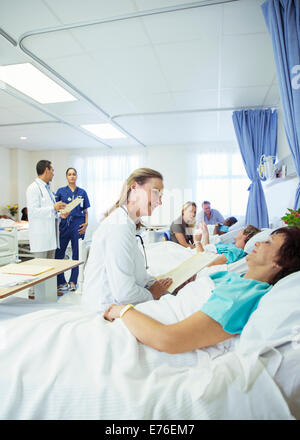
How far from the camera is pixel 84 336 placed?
1.01 m

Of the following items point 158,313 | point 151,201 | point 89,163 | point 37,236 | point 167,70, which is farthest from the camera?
point 89,163

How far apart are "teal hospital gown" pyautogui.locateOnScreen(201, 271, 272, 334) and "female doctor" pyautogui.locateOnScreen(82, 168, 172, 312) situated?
0.42 metres

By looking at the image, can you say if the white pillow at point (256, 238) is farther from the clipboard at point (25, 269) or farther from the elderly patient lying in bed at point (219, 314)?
the clipboard at point (25, 269)

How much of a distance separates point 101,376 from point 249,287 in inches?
23.2

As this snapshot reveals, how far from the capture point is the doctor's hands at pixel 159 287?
4.91ft

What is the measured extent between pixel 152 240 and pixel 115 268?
10.7 feet

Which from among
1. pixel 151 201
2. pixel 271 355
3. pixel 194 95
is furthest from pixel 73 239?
pixel 271 355

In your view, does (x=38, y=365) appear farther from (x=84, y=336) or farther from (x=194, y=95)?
(x=194, y=95)

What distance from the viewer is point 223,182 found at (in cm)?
668

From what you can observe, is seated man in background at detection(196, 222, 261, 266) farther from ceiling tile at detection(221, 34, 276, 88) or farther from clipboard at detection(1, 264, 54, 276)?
ceiling tile at detection(221, 34, 276, 88)

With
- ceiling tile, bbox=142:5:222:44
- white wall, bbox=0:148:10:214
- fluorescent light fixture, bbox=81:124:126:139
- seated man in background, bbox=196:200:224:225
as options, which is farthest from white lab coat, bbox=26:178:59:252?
white wall, bbox=0:148:10:214

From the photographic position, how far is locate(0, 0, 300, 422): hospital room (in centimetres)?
82

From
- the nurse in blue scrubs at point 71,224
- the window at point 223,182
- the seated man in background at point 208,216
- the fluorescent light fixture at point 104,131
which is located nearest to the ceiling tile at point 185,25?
the nurse in blue scrubs at point 71,224
